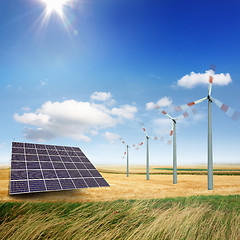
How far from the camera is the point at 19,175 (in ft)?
62.5

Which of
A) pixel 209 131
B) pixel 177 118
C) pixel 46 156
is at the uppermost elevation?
pixel 177 118

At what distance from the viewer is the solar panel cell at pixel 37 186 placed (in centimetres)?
1745

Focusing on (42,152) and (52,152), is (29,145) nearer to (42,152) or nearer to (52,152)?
(42,152)

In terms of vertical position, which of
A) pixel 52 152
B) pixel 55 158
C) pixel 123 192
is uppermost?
pixel 52 152

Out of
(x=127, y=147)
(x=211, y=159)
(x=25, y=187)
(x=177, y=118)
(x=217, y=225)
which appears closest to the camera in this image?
(x=217, y=225)

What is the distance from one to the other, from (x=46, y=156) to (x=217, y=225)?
20738 millimetres

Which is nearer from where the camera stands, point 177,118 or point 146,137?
point 177,118

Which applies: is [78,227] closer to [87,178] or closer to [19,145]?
[87,178]

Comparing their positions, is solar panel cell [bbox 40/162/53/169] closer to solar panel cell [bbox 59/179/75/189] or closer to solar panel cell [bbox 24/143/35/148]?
solar panel cell [bbox 59/179/75/189]

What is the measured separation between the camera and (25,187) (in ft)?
57.1

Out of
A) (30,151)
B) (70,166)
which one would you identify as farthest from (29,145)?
(70,166)

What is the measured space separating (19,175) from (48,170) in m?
2.92

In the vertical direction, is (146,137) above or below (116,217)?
above

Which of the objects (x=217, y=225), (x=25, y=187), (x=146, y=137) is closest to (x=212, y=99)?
(x=146, y=137)
